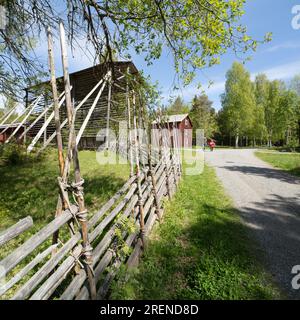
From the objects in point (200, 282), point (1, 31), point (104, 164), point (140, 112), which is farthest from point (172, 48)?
point (104, 164)

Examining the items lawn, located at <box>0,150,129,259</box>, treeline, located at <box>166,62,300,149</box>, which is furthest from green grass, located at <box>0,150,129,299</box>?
treeline, located at <box>166,62,300,149</box>

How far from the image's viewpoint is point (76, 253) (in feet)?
7.72

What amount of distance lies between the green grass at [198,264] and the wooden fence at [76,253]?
10.4 inches

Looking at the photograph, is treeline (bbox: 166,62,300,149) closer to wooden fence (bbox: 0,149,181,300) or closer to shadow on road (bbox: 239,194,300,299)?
shadow on road (bbox: 239,194,300,299)

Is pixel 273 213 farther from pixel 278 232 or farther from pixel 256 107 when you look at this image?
pixel 256 107

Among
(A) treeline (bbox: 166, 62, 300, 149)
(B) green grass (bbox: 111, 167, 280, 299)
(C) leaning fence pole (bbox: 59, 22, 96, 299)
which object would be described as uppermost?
(A) treeline (bbox: 166, 62, 300, 149)

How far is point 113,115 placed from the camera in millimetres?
11266

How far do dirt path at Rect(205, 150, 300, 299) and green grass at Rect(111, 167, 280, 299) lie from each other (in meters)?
0.25

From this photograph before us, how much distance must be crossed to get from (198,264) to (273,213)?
3163mm

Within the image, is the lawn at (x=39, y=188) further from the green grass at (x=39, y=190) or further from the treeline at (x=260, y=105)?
the treeline at (x=260, y=105)

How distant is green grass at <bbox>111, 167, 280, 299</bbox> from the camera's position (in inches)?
117

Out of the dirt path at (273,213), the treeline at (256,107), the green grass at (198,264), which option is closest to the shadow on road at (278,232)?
the dirt path at (273,213)

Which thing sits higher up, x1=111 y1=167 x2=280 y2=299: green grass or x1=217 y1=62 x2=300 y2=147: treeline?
x1=217 y1=62 x2=300 y2=147: treeline
